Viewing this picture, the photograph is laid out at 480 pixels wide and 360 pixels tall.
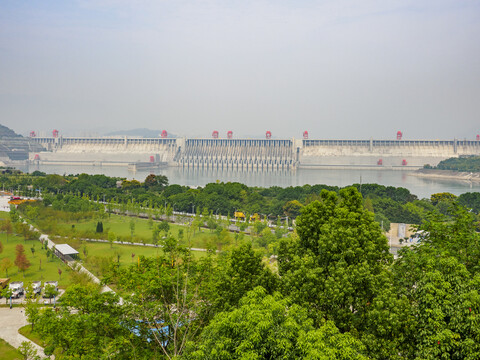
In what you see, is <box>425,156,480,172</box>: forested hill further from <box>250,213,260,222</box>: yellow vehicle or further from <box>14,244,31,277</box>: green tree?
<box>14,244,31,277</box>: green tree

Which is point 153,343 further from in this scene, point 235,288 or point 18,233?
point 18,233

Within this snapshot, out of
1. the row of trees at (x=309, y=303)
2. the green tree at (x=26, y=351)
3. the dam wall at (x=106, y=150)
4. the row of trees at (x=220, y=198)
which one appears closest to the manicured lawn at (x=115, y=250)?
the row of trees at (x=220, y=198)

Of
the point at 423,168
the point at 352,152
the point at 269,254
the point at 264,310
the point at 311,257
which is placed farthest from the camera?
the point at 352,152

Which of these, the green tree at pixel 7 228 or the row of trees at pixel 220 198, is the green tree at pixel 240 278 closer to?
the green tree at pixel 7 228

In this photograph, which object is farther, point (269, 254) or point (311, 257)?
point (269, 254)

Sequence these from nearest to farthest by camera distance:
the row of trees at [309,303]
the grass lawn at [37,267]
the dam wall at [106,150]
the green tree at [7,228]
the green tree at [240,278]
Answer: the row of trees at [309,303], the green tree at [240,278], the grass lawn at [37,267], the green tree at [7,228], the dam wall at [106,150]

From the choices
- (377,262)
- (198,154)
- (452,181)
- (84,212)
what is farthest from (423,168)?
(377,262)

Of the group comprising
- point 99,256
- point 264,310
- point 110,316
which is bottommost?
point 99,256
